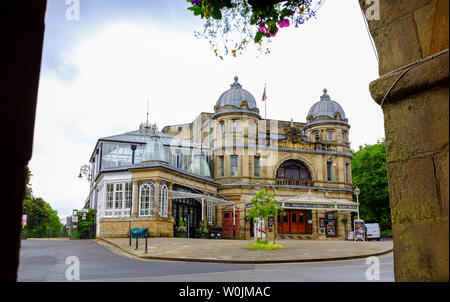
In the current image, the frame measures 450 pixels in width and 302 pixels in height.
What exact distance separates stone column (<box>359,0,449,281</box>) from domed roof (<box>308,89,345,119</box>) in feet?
129

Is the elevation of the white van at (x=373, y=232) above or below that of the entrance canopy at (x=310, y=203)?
below

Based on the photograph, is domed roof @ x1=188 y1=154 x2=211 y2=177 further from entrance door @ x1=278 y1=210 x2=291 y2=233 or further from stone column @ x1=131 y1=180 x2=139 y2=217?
stone column @ x1=131 y1=180 x2=139 y2=217

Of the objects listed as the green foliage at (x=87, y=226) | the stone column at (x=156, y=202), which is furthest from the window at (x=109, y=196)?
the green foliage at (x=87, y=226)

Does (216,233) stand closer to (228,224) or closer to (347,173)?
(228,224)

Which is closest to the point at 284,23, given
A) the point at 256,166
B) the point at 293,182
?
the point at 256,166

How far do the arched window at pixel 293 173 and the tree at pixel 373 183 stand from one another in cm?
1014

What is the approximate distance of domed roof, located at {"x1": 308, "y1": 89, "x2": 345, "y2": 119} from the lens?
41.3m

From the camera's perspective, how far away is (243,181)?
35656 millimetres

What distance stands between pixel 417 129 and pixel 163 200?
24.9 m

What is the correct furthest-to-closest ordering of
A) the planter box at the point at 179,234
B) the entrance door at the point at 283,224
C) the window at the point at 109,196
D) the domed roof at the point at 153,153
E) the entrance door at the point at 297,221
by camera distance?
the entrance door at the point at 297,221, the entrance door at the point at 283,224, the planter box at the point at 179,234, the domed roof at the point at 153,153, the window at the point at 109,196

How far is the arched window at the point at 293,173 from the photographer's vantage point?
38312 millimetres

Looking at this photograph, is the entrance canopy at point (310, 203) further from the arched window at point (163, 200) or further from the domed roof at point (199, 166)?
A: the arched window at point (163, 200)

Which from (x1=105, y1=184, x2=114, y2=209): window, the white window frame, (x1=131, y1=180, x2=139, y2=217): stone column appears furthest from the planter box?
(x1=105, y1=184, x2=114, y2=209): window
